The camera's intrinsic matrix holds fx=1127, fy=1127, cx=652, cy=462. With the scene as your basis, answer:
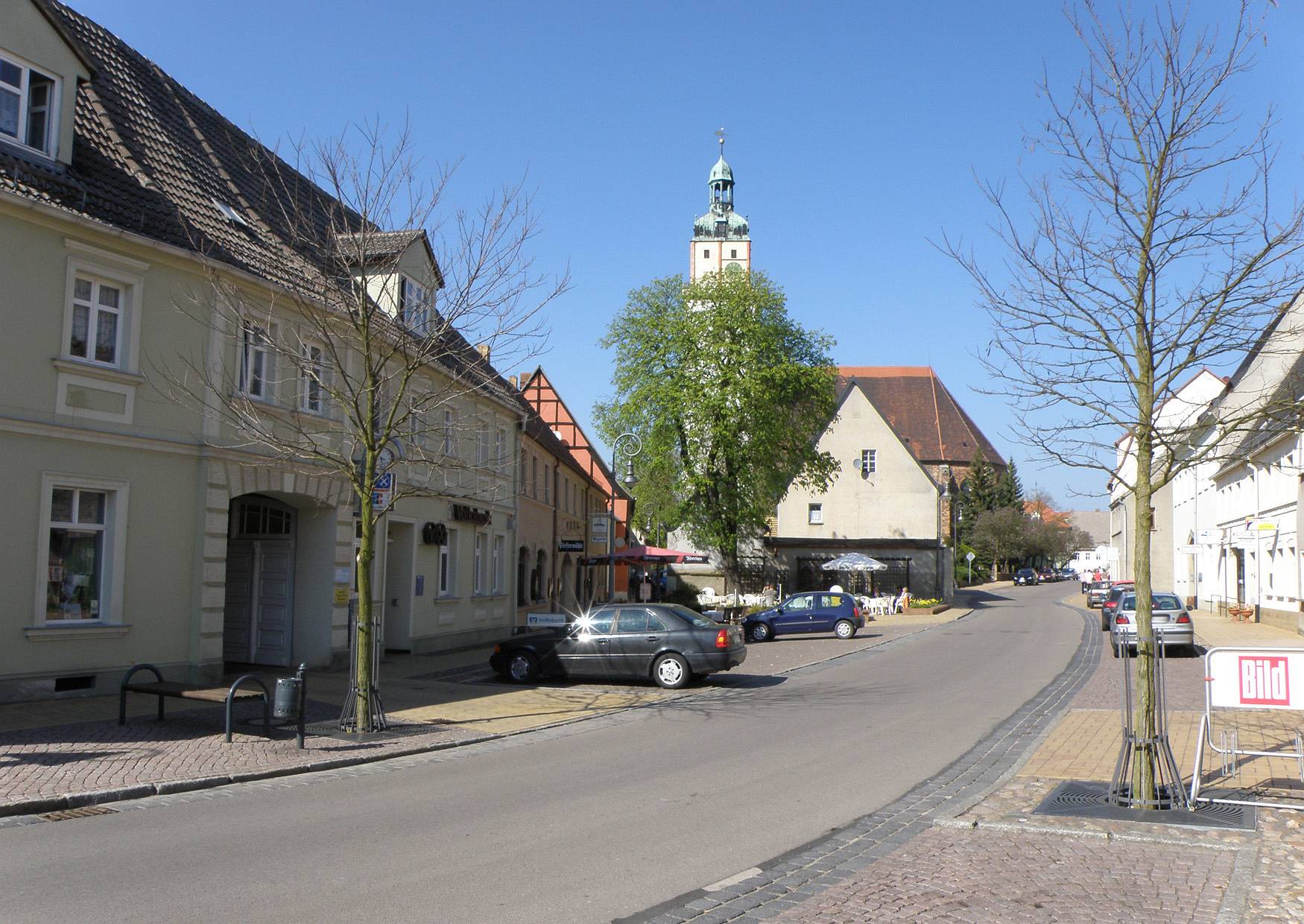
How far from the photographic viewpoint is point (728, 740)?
43.7 ft

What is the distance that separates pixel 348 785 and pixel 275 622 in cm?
1070

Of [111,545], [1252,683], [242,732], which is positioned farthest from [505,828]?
[111,545]

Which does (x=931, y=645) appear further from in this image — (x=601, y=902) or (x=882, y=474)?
(x=882, y=474)

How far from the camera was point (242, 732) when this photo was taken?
13016mm

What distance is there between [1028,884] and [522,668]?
45.7ft

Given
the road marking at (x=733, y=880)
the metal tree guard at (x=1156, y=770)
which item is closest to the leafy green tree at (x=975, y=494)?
the metal tree guard at (x=1156, y=770)

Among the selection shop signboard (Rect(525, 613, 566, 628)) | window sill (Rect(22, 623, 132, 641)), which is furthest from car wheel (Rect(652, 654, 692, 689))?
window sill (Rect(22, 623, 132, 641))

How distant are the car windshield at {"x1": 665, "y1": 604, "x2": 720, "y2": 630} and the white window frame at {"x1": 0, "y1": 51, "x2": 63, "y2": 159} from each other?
11.6 meters

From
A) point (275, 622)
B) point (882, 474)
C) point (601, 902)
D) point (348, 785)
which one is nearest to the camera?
point (601, 902)

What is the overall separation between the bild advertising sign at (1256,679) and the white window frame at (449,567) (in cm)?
1877

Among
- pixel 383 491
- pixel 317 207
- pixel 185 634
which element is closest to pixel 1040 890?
pixel 383 491

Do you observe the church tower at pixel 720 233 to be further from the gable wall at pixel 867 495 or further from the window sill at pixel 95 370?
the window sill at pixel 95 370

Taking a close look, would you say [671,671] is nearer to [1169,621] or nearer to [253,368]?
[253,368]

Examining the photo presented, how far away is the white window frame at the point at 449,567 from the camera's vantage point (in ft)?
84.0
